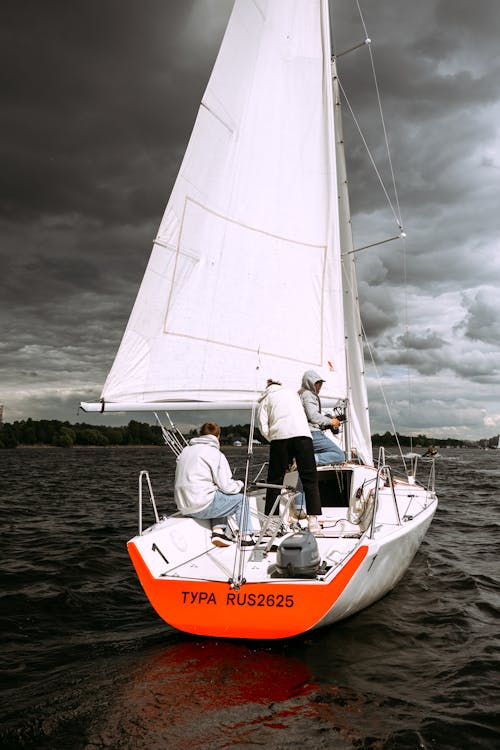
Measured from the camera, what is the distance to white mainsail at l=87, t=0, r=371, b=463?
25.5ft

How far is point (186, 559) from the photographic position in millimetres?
5395

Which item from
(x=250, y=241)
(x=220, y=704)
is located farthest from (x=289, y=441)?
(x=250, y=241)

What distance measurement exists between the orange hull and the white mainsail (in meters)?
3.39

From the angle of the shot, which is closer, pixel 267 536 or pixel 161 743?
pixel 161 743

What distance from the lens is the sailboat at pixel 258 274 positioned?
7.50 metres

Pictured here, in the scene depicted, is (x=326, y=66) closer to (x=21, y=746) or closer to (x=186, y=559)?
(x=186, y=559)

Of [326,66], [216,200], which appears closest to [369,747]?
[216,200]

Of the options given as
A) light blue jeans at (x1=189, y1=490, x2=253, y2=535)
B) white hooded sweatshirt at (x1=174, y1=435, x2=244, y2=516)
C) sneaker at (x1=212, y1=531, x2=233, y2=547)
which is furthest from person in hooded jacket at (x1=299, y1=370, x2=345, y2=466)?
sneaker at (x1=212, y1=531, x2=233, y2=547)

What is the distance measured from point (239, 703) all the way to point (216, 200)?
6759 mm

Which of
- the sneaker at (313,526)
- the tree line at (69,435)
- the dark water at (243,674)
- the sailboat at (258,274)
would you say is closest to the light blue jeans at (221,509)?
the sailboat at (258,274)

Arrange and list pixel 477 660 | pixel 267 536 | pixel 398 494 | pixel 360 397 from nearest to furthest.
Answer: pixel 477 660 < pixel 267 536 < pixel 398 494 < pixel 360 397

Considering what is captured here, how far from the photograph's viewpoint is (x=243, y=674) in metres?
4.07

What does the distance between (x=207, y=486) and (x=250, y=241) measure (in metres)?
4.24

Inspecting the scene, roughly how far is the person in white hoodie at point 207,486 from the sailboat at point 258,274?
164 millimetres
